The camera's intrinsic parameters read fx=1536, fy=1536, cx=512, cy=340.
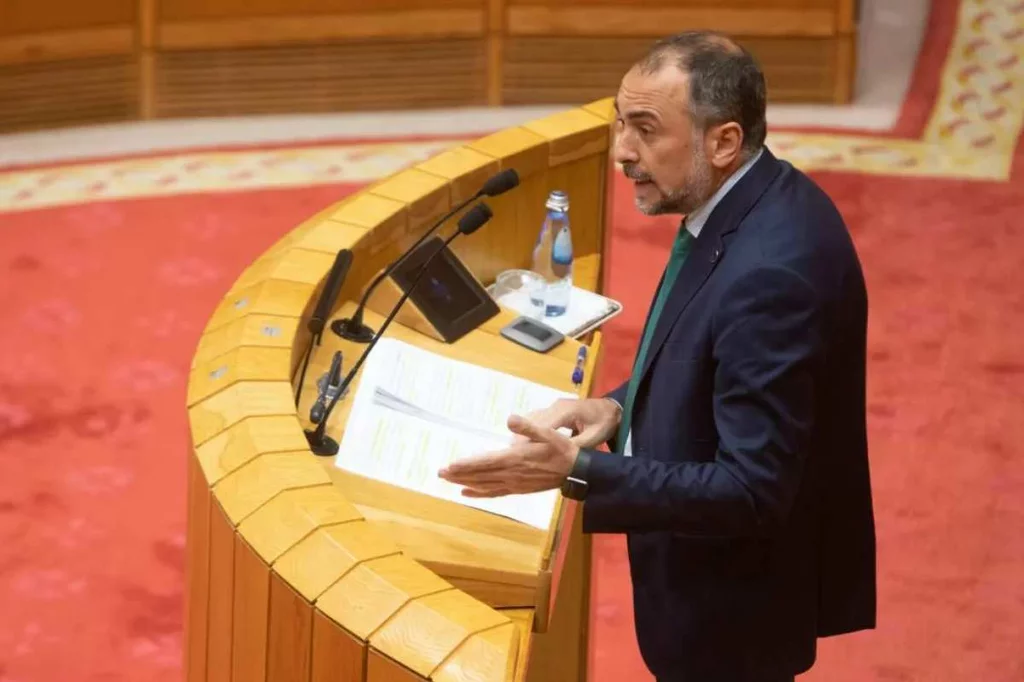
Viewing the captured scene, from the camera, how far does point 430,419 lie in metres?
1.96

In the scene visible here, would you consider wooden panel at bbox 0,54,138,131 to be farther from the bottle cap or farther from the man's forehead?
the man's forehead

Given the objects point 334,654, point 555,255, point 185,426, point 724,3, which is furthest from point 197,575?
point 724,3

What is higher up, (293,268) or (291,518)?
(293,268)

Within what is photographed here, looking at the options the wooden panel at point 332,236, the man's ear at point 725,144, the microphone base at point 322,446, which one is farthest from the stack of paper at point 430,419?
the man's ear at point 725,144

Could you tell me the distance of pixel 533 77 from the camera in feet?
15.5

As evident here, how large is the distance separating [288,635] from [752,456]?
0.49 m

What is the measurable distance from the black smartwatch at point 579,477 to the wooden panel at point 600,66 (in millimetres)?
3290

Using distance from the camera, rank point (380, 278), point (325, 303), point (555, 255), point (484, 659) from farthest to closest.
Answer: point (555, 255) → point (380, 278) → point (325, 303) → point (484, 659)

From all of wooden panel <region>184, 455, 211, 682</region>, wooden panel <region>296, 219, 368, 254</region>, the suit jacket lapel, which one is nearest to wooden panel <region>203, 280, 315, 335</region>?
wooden panel <region>296, 219, 368, 254</region>

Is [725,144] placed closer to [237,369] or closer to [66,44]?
[237,369]

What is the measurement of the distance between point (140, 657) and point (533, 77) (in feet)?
8.67

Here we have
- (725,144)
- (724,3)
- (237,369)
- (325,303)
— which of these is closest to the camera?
(725,144)

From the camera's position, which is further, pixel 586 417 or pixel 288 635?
pixel 586 417

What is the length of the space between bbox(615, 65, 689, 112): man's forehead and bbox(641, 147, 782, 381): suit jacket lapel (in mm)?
111
